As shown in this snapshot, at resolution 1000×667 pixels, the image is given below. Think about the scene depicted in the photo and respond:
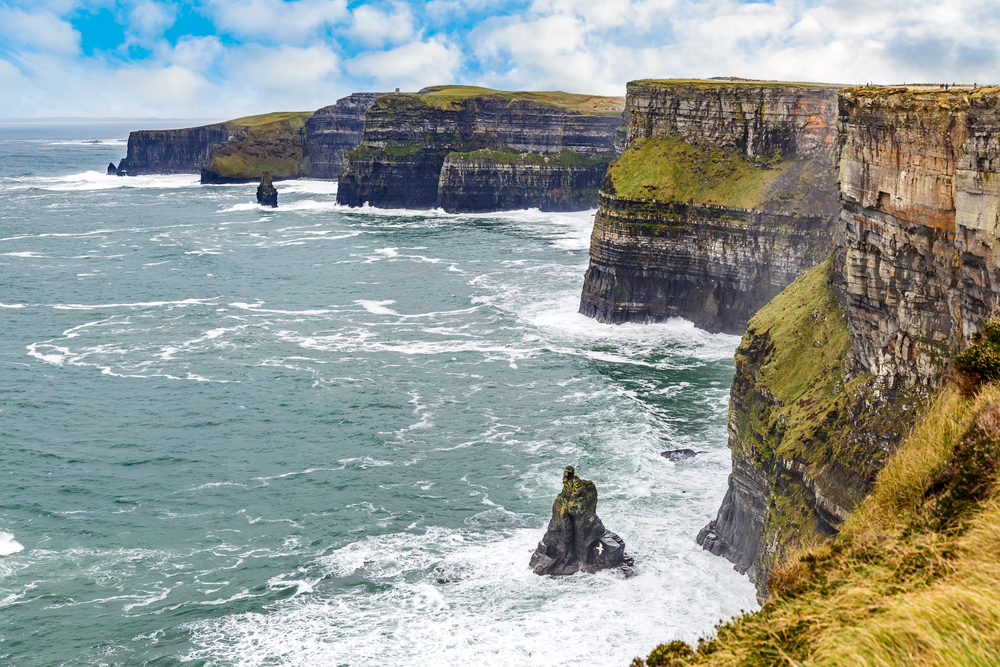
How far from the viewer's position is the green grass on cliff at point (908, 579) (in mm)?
12633

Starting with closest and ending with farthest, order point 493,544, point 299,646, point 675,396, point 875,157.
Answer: point 875,157, point 299,646, point 493,544, point 675,396

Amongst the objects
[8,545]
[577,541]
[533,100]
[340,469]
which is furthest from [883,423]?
[533,100]

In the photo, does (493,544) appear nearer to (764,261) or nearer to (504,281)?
(764,261)

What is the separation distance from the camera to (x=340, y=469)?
52875 mm

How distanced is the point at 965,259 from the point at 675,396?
37982mm

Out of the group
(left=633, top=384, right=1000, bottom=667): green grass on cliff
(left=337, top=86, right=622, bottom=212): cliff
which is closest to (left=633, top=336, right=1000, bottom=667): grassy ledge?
(left=633, top=384, right=1000, bottom=667): green grass on cliff

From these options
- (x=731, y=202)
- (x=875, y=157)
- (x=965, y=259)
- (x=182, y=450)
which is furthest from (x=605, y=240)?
(x=965, y=259)

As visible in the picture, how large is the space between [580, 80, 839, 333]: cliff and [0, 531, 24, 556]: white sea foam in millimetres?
52851

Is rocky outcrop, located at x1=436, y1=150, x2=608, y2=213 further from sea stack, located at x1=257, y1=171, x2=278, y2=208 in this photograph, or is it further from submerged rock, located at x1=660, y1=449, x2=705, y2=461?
submerged rock, located at x1=660, y1=449, x2=705, y2=461

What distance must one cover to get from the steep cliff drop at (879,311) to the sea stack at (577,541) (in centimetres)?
576

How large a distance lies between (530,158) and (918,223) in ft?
482

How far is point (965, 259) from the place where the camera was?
27750mm

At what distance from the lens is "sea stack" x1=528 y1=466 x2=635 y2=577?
40688 mm

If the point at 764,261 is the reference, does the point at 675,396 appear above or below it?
below
